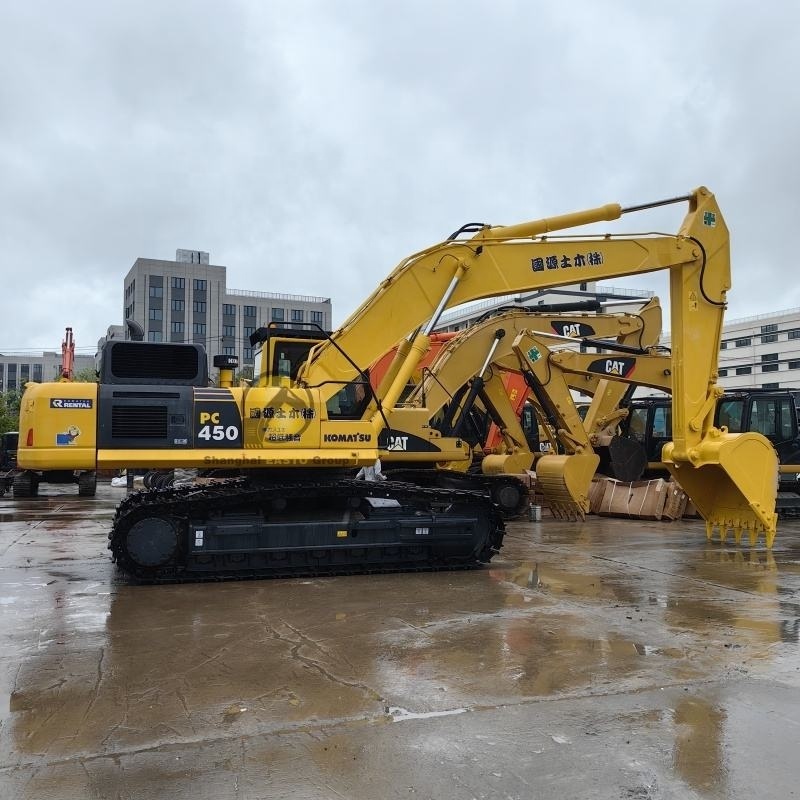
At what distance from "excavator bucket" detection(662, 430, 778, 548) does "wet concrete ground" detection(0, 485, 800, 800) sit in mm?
2012

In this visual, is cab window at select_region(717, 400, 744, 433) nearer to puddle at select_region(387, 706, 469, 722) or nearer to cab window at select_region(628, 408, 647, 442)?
cab window at select_region(628, 408, 647, 442)

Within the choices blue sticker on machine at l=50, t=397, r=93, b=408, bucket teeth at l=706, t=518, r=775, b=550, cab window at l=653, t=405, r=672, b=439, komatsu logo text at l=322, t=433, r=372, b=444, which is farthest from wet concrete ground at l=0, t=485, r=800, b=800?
cab window at l=653, t=405, r=672, b=439

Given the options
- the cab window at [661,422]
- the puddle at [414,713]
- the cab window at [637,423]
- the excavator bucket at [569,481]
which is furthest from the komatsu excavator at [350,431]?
the cab window at [637,423]

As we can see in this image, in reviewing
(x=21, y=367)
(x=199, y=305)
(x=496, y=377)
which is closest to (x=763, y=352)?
(x=199, y=305)

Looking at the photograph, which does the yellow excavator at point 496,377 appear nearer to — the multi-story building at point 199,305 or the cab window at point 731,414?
the cab window at point 731,414

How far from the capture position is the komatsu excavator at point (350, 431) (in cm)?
826

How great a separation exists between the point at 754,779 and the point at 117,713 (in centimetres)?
346

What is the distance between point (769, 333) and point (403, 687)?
8838 centimetres

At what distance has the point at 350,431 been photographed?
8898mm

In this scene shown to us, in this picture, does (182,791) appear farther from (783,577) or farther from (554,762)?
(783,577)

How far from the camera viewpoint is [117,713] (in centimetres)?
456

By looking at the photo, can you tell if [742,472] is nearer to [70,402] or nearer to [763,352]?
[70,402]

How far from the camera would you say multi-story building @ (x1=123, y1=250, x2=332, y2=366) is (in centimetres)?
9312

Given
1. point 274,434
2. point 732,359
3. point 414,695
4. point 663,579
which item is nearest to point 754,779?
point 414,695
